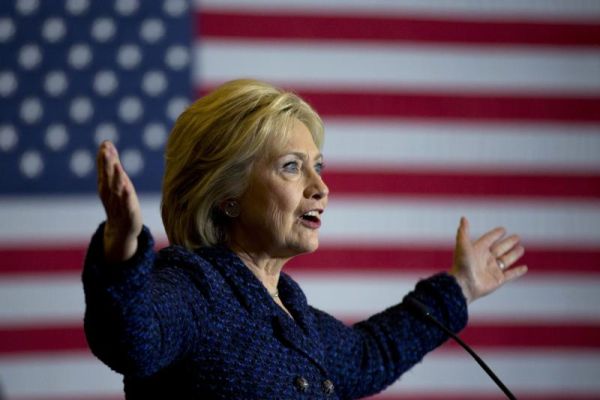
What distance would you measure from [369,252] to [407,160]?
1.08 feet

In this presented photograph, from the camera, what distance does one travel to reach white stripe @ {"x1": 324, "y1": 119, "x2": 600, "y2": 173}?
323 cm

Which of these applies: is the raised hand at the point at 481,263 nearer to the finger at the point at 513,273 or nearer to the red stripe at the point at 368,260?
the finger at the point at 513,273

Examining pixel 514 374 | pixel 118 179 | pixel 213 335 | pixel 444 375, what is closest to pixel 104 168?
pixel 118 179

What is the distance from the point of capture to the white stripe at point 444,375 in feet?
10.2

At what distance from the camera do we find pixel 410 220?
3268 mm

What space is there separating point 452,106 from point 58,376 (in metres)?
1.55

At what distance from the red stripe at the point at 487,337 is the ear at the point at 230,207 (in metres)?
1.62

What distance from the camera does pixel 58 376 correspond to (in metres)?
3.11

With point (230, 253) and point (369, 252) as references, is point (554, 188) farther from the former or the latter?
point (230, 253)

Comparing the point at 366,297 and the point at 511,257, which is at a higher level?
the point at 511,257

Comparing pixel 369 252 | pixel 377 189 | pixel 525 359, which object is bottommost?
pixel 525 359

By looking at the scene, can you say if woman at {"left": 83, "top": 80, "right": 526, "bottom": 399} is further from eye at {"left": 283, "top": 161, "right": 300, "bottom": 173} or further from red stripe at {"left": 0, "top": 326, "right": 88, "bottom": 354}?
red stripe at {"left": 0, "top": 326, "right": 88, "bottom": 354}

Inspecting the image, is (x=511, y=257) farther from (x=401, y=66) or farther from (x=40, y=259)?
(x=40, y=259)

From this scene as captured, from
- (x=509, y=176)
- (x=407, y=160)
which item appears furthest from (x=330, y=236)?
(x=509, y=176)
